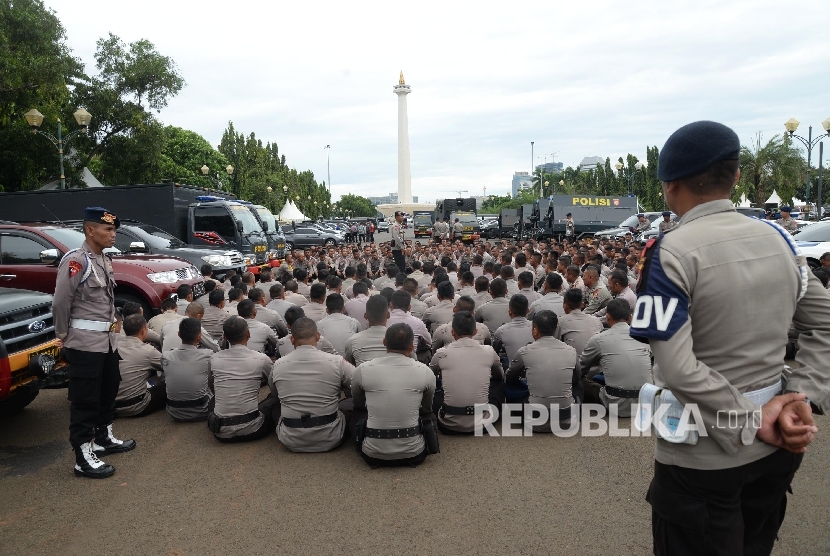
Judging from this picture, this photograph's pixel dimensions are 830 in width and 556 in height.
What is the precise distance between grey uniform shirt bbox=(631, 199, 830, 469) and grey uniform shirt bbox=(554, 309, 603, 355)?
4.52 meters

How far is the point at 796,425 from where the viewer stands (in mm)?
1885

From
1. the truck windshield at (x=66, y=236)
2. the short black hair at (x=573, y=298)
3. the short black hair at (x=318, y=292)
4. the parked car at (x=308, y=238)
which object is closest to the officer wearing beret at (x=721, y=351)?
the short black hair at (x=573, y=298)

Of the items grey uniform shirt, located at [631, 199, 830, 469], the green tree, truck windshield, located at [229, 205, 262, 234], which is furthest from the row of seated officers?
the green tree

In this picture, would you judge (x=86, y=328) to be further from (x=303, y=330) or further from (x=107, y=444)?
(x=303, y=330)

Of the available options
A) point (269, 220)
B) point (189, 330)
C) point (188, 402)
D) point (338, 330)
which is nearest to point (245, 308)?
point (189, 330)

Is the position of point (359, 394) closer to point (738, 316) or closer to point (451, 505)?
point (451, 505)

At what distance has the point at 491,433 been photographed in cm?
555

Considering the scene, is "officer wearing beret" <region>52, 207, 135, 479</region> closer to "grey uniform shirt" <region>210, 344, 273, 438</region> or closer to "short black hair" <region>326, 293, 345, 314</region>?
"grey uniform shirt" <region>210, 344, 273, 438</region>

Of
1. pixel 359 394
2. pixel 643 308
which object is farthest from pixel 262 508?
pixel 643 308

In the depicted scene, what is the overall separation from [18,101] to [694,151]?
21.7 metres

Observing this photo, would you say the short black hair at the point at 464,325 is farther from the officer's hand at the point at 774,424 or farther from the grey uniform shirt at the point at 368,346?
the officer's hand at the point at 774,424

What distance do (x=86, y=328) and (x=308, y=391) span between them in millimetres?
1845

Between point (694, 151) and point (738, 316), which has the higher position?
point (694, 151)

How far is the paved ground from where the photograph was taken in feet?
12.3
